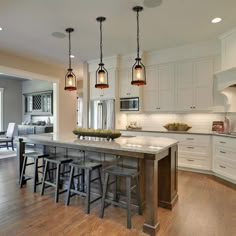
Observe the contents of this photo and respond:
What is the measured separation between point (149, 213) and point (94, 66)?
4.78 m

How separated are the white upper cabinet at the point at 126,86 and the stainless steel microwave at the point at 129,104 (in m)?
0.11

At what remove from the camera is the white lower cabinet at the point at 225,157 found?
3719 mm

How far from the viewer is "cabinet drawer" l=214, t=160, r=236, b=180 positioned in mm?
3732

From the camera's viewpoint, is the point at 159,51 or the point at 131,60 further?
the point at 131,60

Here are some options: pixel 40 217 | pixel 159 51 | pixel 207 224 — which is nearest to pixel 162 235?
pixel 207 224

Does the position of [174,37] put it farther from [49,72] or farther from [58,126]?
[58,126]

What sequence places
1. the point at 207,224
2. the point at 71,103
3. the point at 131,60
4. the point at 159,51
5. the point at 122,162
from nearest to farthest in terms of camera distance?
the point at 207,224
the point at 122,162
the point at 159,51
the point at 131,60
the point at 71,103

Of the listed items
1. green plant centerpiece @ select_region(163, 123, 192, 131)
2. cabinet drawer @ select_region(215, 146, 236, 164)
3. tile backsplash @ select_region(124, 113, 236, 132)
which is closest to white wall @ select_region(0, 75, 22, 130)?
tile backsplash @ select_region(124, 113, 236, 132)

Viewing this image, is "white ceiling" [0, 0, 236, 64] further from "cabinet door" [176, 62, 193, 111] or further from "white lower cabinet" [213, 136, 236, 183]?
"white lower cabinet" [213, 136, 236, 183]

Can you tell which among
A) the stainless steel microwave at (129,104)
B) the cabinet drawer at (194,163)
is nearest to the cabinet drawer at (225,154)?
the cabinet drawer at (194,163)

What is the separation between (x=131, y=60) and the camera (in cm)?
545

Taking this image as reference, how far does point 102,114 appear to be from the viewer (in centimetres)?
568

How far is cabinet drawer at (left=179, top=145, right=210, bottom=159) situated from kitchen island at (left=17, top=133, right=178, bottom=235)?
1714 millimetres

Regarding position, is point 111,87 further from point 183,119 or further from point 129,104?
point 183,119
